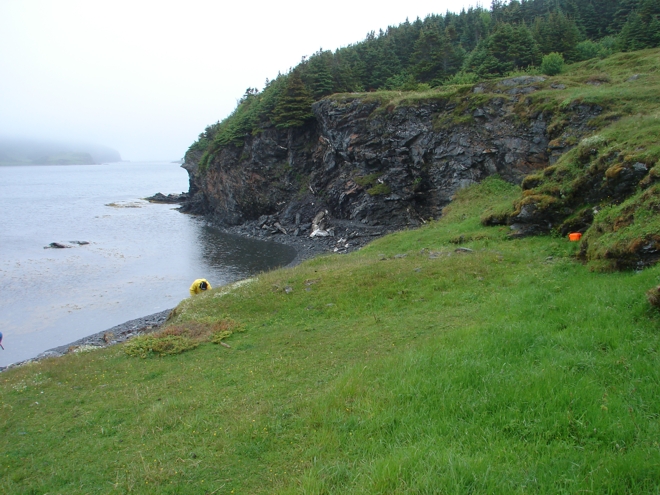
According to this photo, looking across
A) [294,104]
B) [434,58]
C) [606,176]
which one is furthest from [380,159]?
[606,176]

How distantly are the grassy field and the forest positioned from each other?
141 ft

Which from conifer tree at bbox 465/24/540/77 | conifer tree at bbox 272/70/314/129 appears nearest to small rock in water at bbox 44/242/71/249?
conifer tree at bbox 272/70/314/129

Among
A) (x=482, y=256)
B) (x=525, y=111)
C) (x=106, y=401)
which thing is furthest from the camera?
(x=525, y=111)

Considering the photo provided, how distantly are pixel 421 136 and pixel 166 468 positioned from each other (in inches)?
1703

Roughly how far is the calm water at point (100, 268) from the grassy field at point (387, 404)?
15.7m

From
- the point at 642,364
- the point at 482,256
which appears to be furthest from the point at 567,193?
the point at 642,364

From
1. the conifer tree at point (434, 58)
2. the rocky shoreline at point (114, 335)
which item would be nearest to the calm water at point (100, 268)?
the rocky shoreline at point (114, 335)

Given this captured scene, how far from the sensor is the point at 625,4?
193 ft

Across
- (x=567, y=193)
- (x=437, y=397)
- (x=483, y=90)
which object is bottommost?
(x=437, y=397)

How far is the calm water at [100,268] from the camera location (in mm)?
30844

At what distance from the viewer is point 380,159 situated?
48844 mm

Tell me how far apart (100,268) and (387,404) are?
43888mm

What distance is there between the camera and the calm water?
30.8 metres

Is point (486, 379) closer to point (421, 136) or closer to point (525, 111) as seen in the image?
point (525, 111)
